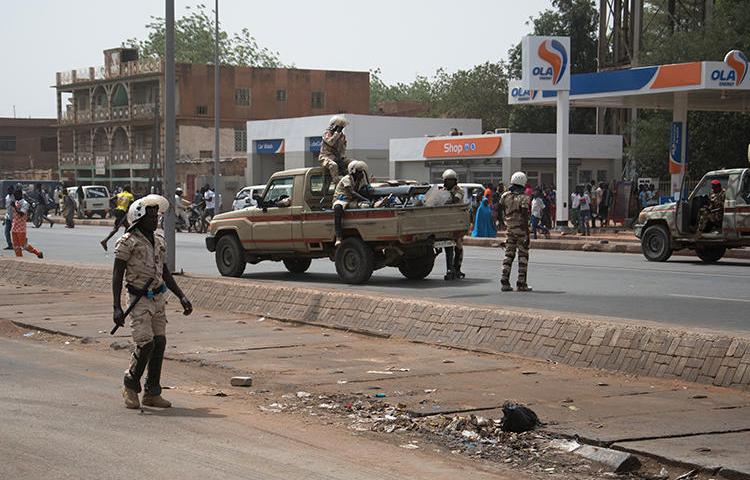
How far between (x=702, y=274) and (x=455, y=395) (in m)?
12.4

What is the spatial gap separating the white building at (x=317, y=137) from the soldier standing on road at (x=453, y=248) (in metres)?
33.5

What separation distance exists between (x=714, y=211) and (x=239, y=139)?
2418 inches

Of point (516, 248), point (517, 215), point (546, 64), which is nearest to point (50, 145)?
point (546, 64)

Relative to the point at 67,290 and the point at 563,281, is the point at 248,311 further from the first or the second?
the point at 563,281

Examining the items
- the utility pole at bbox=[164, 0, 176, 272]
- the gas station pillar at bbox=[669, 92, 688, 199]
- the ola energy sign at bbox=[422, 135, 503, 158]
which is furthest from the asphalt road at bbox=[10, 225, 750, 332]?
the ola energy sign at bbox=[422, 135, 503, 158]

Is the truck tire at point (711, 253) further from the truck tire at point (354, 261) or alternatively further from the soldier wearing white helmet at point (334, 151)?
the soldier wearing white helmet at point (334, 151)

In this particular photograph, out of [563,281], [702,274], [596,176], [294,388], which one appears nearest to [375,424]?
[294,388]

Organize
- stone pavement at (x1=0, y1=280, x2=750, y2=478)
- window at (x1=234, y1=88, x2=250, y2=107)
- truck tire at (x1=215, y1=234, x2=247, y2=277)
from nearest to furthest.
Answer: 1. stone pavement at (x1=0, y1=280, x2=750, y2=478)
2. truck tire at (x1=215, y1=234, x2=247, y2=277)
3. window at (x1=234, y1=88, x2=250, y2=107)

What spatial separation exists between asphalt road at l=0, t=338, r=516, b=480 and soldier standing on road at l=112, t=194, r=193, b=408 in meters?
0.20

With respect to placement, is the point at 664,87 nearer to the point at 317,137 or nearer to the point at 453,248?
the point at 453,248

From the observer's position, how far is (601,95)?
35.9 metres

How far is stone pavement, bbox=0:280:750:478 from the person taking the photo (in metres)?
7.40

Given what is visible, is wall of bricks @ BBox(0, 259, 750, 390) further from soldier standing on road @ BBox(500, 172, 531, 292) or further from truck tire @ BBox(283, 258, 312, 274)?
truck tire @ BBox(283, 258, 312, 274)

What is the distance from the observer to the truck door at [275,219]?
19.3 meters
